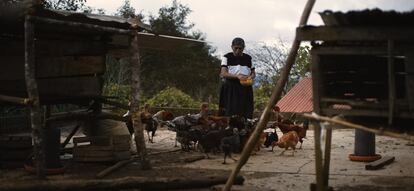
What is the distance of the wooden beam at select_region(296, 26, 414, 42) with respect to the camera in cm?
501

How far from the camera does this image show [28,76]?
7.84 meters

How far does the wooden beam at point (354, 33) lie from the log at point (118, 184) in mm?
2182

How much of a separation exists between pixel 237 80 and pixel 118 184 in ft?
15.5

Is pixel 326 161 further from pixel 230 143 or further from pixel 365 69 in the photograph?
pixel 230 143

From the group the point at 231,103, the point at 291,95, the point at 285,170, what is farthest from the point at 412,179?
the point at 291,95

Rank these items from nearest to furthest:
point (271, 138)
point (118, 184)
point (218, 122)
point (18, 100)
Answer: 1. point (118, 184)
2. point (18, 100)
3. point (218, 122)
4. point (271, 138)

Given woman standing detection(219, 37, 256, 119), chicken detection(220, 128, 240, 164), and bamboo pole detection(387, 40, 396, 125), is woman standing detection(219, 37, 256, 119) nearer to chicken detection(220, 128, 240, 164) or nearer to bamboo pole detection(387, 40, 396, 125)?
chicken detection(220, 128, 240, 164)

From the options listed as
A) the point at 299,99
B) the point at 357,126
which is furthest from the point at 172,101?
the point at 357,126

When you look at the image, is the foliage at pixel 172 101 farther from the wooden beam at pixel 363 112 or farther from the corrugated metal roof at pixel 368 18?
the corrugated metal roof at pixel 368 18

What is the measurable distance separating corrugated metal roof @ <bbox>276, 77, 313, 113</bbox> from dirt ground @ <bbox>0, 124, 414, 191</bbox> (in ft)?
28.3

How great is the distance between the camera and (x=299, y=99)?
20.4m

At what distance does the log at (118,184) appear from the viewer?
6.18 m

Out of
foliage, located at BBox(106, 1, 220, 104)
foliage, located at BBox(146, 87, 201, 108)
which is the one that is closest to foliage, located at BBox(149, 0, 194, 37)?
foliage, located at BBox(106, 1, 220, 104)

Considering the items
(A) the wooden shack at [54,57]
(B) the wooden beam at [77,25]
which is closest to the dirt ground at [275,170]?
(A) the wooden shack at [54,57]
